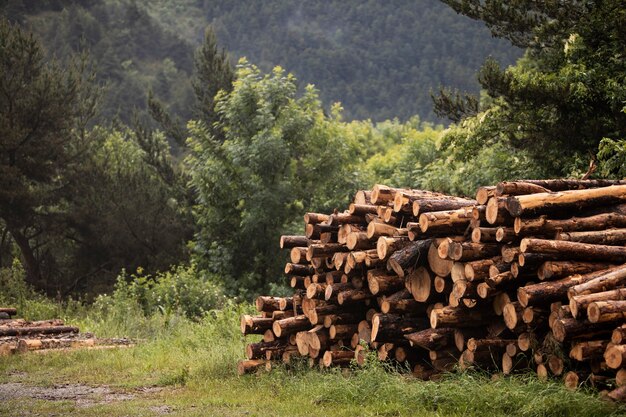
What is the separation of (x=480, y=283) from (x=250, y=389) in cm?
332

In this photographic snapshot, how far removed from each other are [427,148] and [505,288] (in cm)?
→ 3402

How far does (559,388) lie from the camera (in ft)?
26.4

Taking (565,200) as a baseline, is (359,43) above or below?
above

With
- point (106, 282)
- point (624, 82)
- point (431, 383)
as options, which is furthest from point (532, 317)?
point (106, 282)

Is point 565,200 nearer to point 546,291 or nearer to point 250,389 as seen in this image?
point 546,291

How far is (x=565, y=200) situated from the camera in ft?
30.1

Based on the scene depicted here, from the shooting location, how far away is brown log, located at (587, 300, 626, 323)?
7715 millimetres

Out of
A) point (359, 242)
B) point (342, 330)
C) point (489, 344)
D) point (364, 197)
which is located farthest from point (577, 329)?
point (364, 197)

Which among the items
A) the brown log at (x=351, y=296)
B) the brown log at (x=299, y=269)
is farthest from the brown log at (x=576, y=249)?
the brown log at (x=299, y=269)

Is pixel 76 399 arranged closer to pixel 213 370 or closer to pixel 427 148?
pixel 213 370

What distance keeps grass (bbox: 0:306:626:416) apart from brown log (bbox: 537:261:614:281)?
104 centimetres

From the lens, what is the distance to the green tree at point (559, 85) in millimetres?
16609

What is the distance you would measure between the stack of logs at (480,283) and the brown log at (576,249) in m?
0.01

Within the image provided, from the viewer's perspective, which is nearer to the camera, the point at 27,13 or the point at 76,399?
the point at 76,399
